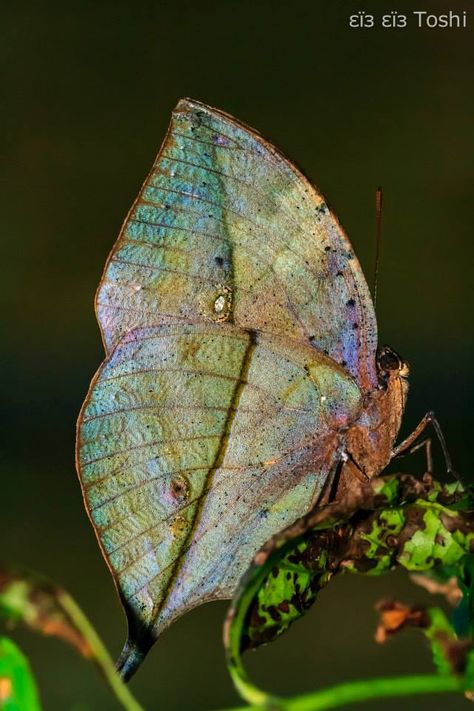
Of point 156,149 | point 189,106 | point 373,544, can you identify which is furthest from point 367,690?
point 156,149

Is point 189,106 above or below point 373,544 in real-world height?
above

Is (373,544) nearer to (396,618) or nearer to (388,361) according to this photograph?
(396,618)

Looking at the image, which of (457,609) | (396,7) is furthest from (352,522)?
(396,7)

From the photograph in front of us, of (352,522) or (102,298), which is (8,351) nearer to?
(102,298)

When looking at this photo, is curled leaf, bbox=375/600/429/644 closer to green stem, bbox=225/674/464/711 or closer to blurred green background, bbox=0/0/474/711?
green stem, bbox=225/674/464/711

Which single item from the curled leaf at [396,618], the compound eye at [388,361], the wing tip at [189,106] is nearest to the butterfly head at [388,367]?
the compound eye at [388,361]

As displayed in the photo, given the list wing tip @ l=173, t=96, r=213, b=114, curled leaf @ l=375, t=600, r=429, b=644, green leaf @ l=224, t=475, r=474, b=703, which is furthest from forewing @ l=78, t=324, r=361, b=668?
curled leaf @ l=375, t=600, r=429, b=644

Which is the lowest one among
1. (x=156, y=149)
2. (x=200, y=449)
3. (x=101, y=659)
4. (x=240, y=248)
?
(x=200, y=449)
